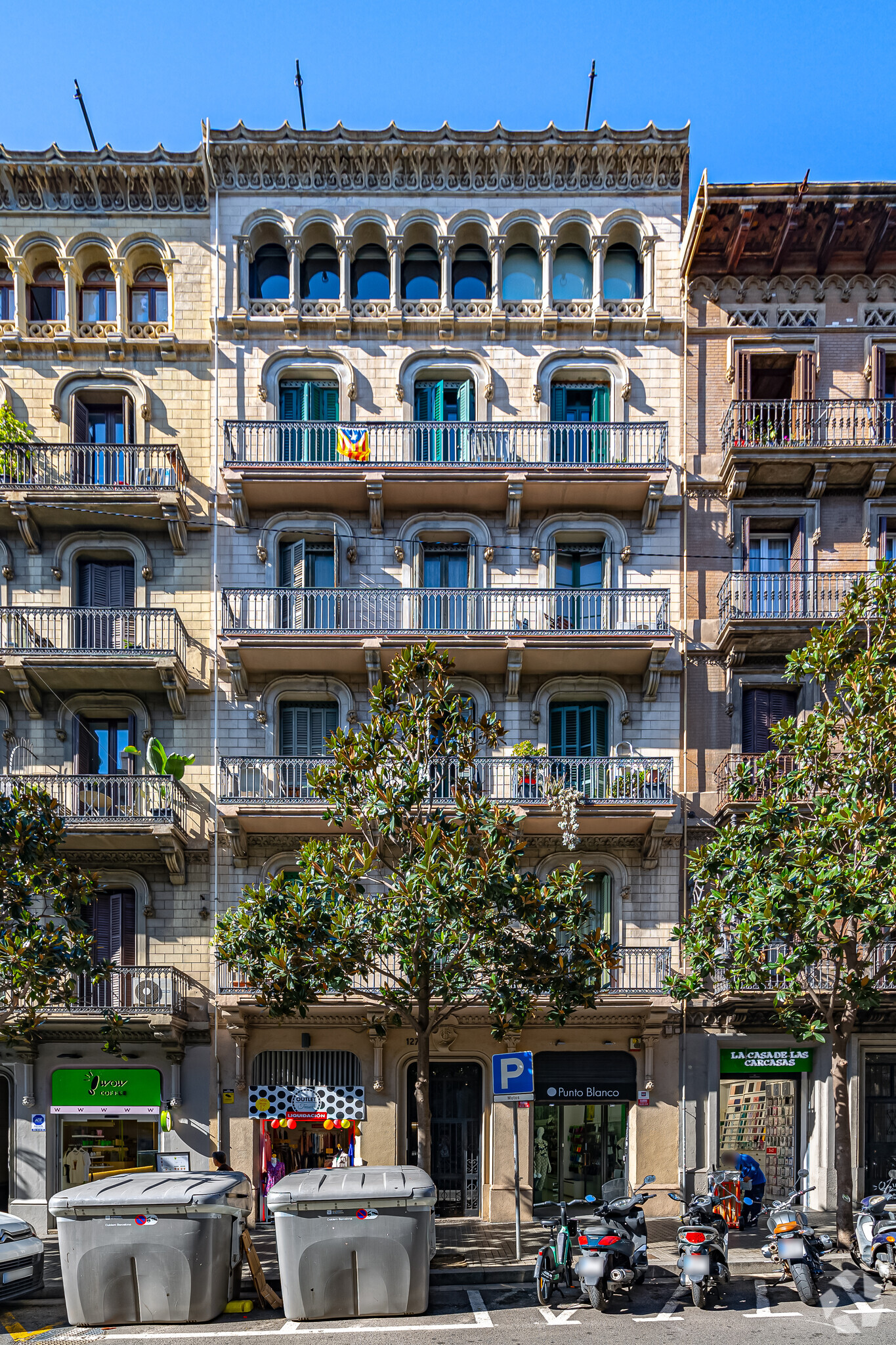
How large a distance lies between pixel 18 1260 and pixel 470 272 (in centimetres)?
1915

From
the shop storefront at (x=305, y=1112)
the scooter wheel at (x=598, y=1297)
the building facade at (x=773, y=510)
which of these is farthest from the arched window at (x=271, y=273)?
the scooter wheel at (x=598, y=1297)

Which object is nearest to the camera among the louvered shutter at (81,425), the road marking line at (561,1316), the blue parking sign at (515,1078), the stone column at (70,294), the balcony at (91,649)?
the road marking line at (561,1316)

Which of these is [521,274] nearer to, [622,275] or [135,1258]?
[622,275]

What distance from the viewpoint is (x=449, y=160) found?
70.2 ft

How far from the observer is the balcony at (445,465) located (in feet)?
66.8

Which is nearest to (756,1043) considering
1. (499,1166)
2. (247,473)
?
(499,1166)

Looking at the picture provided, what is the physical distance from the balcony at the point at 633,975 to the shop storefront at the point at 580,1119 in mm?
1391

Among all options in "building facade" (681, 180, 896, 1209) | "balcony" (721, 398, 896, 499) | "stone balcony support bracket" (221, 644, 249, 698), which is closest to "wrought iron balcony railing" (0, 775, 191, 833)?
"stone balcony support bracket" (221, 644, 249, 698)

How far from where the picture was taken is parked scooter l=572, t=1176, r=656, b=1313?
503 inches

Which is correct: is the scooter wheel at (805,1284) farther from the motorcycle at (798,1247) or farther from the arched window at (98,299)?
the arched window at (98,299)

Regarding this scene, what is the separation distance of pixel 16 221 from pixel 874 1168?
2541 centimetres

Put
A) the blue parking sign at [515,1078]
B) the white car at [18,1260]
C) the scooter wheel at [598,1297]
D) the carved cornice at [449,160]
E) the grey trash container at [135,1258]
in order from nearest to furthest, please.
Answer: the grey trash container at [135,1258] → the scooter wheel at [598,1297] → the white car at [18,1260] → the blue parking sign at [515,1078] → the carved cornice at [449,160]

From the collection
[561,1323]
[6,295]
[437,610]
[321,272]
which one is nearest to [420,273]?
[321,272]

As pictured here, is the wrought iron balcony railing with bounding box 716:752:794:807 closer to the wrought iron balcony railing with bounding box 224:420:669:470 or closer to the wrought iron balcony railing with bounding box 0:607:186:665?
the wrought iron balcony railing with bounding box 224:420:669:470
